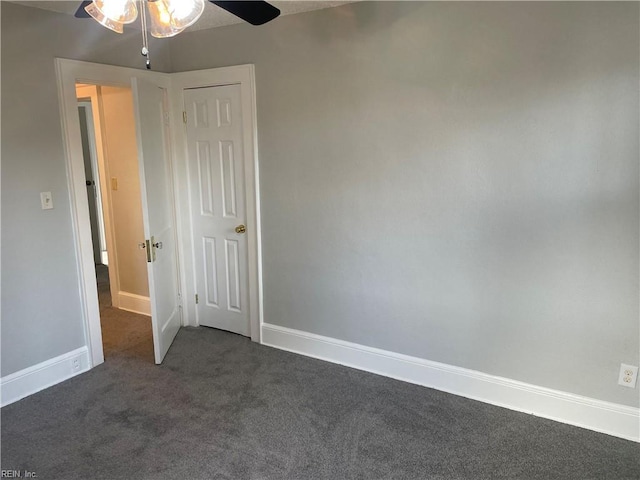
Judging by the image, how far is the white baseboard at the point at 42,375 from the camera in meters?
2.67

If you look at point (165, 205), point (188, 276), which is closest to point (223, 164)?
point (165, 205)

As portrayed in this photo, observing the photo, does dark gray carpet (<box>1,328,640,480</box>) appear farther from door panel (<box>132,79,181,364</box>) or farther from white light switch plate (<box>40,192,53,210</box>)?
white light switch plate (<box>40,192,53,210</box>)

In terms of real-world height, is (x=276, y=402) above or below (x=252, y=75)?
below

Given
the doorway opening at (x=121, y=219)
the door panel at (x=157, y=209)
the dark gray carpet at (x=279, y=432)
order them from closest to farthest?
the dark gray carpet at (x=279, y=432) < the door panel at (x=157, y=209) < the doorway opening at (x=121, y=219)

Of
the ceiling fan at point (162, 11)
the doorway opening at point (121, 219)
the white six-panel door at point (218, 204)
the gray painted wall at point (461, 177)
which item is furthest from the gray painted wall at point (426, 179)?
the ceiling fan at point (162, 11)

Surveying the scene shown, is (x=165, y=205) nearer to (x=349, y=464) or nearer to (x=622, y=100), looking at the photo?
(x=349, y=464)

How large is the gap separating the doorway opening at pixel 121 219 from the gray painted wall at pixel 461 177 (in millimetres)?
1061

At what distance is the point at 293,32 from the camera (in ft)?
9.50

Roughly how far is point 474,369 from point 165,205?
2.53 metres

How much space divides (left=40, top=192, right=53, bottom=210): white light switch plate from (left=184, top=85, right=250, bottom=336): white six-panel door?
106 cm

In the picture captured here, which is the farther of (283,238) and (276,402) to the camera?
(283,238)

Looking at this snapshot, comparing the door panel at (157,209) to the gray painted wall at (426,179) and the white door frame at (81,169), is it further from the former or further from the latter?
the gray painted wall at (426,179)

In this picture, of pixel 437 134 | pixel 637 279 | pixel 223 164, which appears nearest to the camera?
pixel 637 279

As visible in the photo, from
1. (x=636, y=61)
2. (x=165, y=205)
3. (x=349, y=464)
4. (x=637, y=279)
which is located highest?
(x=636, y=61)
